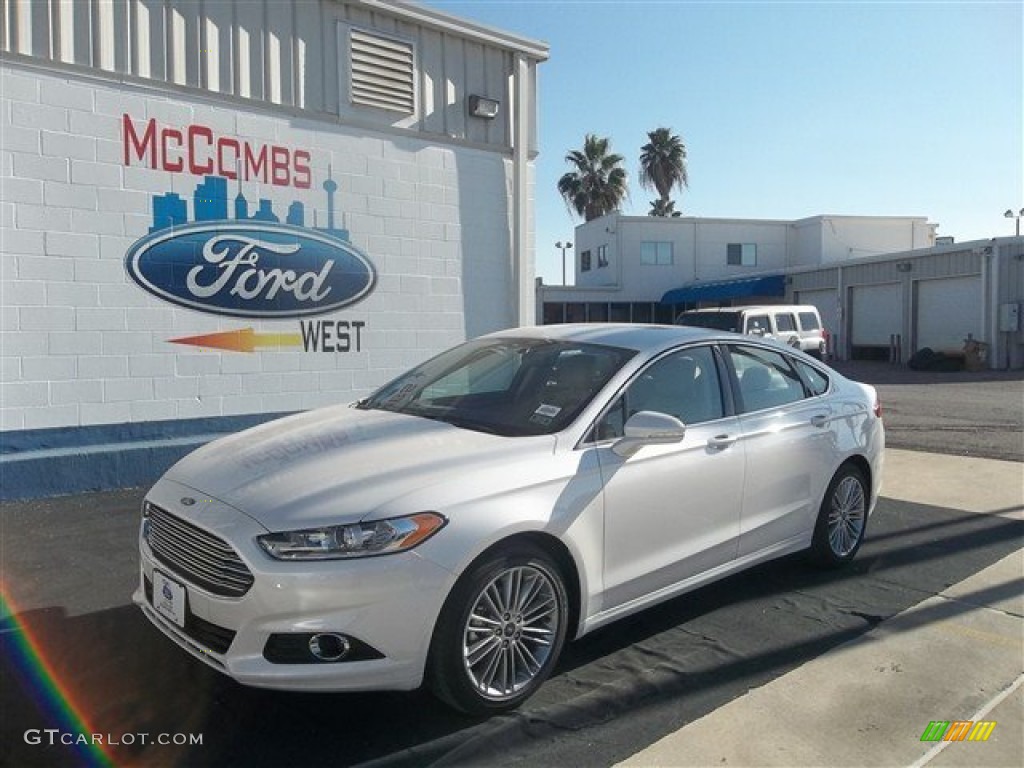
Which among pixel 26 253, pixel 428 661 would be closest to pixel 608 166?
pixel 26 253

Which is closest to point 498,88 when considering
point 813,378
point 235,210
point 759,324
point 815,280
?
point 235,210

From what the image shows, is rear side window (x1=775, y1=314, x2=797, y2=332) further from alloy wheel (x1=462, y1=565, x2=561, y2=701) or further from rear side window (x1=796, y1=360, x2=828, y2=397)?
alloy wheel (x1=462, y1=565, x2=561, y2=701)

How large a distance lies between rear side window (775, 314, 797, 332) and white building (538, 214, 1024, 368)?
1051 centimetres

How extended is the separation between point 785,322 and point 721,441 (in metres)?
15.1

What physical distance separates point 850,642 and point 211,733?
9.81ft

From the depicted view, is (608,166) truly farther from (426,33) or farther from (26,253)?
(26,253)

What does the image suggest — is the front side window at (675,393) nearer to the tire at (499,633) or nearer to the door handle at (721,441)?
the door handle at (721,441)

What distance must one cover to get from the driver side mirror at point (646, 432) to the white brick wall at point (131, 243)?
198 inches

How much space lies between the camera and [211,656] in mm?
3002

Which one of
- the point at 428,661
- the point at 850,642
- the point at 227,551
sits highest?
the point at 227,551

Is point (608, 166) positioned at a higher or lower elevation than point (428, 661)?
higher

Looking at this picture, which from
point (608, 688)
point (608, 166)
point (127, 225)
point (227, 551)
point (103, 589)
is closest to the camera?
point (227, 551)

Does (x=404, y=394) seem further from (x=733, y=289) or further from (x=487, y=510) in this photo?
(x=733, y=289)

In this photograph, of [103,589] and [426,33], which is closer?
[103,589]
